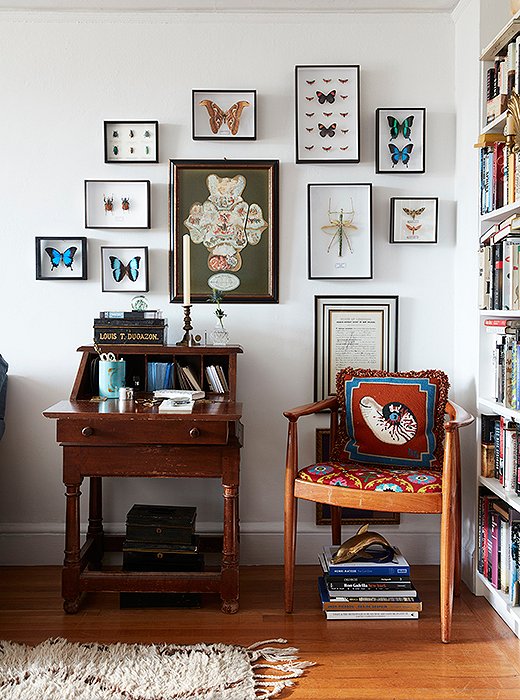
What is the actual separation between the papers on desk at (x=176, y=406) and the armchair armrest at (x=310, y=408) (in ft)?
1.19

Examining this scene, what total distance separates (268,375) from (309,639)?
1185mm

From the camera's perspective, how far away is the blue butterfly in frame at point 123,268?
10.9 feet

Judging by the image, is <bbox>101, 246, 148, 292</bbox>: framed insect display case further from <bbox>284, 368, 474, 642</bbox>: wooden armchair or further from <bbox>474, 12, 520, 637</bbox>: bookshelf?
<bbox>474, 12, 520, 637</bbox>: bookshelf

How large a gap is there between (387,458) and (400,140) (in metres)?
1.39

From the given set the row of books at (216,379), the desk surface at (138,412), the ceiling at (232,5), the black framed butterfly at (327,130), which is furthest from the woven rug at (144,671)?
the ceiling at (232,5)

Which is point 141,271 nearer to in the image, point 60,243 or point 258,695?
point 60,243

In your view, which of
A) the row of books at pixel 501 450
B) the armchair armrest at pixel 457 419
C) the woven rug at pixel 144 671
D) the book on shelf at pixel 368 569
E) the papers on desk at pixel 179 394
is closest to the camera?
the woven rug at pixel 144 671

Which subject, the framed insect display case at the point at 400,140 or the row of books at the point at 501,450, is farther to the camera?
the framed insect display case at the point at 400,140

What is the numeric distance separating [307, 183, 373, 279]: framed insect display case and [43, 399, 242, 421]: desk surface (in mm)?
835

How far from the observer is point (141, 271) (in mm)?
3311

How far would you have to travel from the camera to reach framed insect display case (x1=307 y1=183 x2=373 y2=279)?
10.8ft

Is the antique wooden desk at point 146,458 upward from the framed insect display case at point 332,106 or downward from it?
downward

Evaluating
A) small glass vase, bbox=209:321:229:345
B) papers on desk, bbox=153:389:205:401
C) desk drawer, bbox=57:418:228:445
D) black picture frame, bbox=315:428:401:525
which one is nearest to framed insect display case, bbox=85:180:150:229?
small glass vase, bbox=209:321:229:345

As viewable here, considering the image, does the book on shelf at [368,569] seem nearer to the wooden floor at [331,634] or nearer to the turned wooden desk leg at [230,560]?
the wooden floor at [331,634]
